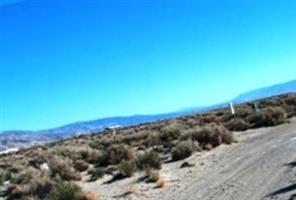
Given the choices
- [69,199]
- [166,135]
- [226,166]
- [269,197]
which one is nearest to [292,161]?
[226,166]

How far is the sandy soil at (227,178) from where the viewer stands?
52.8 feet

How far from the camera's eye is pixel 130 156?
95.1 ft

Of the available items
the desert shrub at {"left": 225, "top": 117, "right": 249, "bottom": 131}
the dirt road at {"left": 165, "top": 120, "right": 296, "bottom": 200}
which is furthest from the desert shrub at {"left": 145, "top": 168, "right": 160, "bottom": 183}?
the desert shrub at {"left": 225, "top": 117, "right": 249, "bottom": 131}

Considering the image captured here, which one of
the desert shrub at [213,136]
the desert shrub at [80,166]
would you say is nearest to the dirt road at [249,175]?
the desert shrub at [213,136]

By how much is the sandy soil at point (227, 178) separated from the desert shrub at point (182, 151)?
0.49 metres

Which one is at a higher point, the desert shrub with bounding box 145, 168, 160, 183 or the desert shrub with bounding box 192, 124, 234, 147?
the desert shrub with bounding box 192, 124, 234, 147

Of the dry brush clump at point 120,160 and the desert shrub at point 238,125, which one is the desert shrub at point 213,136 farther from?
the desert shrub at point 238,125

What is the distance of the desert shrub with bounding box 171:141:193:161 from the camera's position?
27141 mm

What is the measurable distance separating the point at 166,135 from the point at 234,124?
450 centimetres

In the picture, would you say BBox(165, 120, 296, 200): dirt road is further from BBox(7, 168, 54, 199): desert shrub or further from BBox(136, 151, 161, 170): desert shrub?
BBox(7, 168, 54, 199): desert shrub

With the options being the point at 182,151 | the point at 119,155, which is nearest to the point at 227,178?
the point at 182,151

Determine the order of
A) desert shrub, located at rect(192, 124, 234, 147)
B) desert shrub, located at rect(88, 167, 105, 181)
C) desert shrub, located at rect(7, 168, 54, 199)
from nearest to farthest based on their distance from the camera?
desert shrub, located at rect(7, 168, 54, 199) < desert shrub, located at rect(88, 167, 105, 181) < desert shrub, located at rect(192, 124, 234, 147)

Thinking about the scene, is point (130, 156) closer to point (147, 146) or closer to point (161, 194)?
point (147, 146)

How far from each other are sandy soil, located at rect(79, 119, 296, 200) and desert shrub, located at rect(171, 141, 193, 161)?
489 mm
